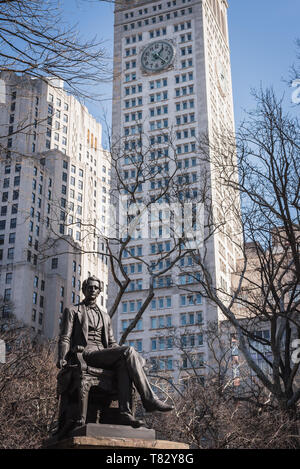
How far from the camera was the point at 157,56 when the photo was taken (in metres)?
90.1

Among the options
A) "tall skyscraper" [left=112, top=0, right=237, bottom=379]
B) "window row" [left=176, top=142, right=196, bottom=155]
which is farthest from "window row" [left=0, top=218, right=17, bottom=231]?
"window row" [left=176, top=142, right=196, bottom=155]

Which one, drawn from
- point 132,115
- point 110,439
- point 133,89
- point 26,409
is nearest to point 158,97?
point 133,89

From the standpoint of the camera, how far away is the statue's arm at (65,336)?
930 cm

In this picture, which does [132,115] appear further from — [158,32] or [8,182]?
[8,182]

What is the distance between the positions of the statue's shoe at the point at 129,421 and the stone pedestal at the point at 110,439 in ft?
0.23

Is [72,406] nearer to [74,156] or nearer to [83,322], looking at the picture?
[83,322]

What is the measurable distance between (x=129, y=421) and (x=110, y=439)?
0.59 meters

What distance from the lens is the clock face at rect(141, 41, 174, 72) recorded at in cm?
8919

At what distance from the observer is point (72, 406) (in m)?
9.02

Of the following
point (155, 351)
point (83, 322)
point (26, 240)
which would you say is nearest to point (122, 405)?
point (83, 322)

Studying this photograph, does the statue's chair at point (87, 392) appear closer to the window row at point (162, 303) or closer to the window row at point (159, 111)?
the window row at point (162, 303)

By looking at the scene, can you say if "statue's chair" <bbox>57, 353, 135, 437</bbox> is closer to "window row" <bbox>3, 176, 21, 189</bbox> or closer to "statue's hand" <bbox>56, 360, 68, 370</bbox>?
"statue's hand" <bbox>56, 360, 68, 370</bbox>

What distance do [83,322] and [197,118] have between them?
76640 mm

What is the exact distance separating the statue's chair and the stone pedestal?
437 millimetres
